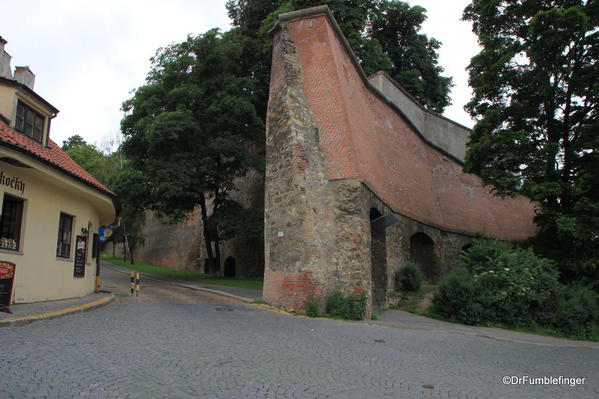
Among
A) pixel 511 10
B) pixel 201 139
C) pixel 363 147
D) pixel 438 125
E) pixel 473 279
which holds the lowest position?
pixel 473 279

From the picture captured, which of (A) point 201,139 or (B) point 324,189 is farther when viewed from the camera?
(A) point 201,139

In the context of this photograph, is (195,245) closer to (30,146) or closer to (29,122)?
(29,122)

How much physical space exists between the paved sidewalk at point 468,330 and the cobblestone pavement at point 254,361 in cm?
154

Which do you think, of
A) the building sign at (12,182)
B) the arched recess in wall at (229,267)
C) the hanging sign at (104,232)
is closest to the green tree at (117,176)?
the arched recess in wall at (229,267)

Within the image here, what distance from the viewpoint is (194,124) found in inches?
874

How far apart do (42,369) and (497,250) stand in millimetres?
15484

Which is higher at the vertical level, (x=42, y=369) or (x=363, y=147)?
(x=363, y=147)

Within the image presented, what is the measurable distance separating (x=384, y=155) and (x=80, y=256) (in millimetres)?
13824

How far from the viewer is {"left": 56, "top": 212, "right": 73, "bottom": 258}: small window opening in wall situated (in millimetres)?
13375

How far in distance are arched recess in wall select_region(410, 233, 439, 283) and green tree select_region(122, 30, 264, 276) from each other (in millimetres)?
9916

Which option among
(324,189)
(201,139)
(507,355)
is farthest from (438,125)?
(507,355)

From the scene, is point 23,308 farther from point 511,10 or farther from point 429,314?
point 511,10

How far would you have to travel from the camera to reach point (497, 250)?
1650cm

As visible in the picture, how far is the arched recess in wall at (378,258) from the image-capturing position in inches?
675
